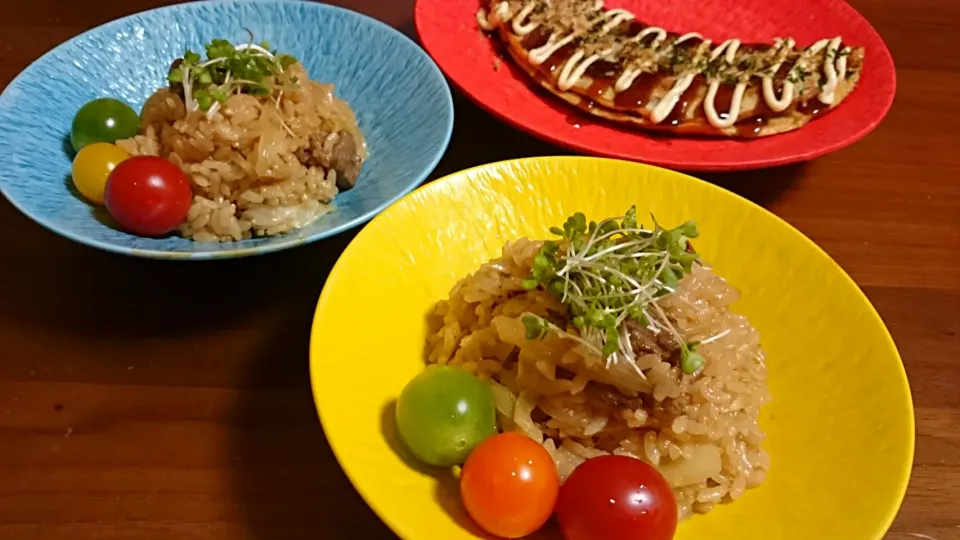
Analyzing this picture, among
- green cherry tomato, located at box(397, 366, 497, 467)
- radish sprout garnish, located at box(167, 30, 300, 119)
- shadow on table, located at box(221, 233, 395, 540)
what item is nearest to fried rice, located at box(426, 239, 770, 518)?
green cherry tomato, located at box(397, 366, 497, 467)

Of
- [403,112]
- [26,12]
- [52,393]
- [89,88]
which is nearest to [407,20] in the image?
[403,112]

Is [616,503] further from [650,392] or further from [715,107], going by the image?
[715,107]

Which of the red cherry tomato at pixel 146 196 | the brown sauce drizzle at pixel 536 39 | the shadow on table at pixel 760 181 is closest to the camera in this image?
the red cherry tomato at pixel 146 196

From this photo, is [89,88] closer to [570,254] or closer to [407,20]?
[407,20]

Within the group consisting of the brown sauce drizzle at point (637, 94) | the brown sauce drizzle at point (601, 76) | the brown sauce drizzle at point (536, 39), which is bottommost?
the brown sauce drizzle at point (637, 94)

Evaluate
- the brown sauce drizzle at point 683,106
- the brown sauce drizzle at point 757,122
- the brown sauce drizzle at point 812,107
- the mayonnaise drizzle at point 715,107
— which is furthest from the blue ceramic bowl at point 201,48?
the brown sauce drizzle at point 812,107

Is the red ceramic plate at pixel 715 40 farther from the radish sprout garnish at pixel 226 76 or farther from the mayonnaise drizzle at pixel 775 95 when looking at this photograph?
the radish sprout garnish at pixel 226 76

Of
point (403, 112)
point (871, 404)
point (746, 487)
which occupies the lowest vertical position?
point (746, 487)
